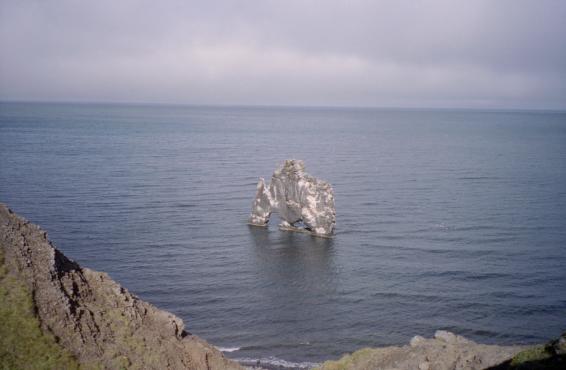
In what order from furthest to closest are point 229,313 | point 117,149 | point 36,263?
point 117,149, point 229,313, point 36,263

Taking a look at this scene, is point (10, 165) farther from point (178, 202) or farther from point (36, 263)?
point (36, 263)

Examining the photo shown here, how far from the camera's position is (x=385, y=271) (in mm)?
61062

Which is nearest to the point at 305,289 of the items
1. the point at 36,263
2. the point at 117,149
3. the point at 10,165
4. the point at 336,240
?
the point at 336,240

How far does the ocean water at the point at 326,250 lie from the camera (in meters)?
47.8

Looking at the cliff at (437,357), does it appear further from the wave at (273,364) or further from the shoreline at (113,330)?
the wave at (273,364)

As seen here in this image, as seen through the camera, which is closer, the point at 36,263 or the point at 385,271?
the point at 36,263

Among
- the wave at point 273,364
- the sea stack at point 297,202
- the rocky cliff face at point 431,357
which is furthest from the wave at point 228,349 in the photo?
the sea stack at point 297,202

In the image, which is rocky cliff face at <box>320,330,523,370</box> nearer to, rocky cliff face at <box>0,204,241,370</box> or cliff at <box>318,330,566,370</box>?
cliff at <box>318,330,566,370</box>

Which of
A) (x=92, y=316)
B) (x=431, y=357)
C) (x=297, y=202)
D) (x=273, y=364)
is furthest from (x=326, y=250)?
(x=92, y=316)

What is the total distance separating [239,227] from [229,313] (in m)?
30.0

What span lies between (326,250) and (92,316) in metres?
47.7

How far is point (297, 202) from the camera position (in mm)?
80688

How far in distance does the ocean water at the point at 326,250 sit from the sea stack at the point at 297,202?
92.9 inches

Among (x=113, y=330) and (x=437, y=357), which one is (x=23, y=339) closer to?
(x=113, y=330)
